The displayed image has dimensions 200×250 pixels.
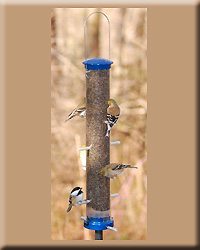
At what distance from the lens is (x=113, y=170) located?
407 cm

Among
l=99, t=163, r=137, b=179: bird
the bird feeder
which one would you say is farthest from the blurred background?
l=99, t=163, r=137, b=179: bird

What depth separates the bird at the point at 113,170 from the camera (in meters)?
4.06

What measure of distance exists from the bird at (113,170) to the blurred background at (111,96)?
6.26 ft

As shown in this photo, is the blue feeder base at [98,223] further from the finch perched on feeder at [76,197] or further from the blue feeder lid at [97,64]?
the blue feeder lid at [97,64]

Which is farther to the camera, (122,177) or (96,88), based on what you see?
(122,177)

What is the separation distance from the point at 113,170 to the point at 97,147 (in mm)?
240

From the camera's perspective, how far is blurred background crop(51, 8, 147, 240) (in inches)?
241

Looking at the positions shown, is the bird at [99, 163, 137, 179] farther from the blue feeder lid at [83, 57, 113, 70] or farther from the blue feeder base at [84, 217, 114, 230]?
the blue feeder lid at [83, 57, 113, 70]

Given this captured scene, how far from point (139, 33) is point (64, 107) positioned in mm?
1168

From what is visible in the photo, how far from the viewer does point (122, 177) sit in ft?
19.9

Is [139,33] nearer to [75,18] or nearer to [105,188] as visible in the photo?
[75,18]

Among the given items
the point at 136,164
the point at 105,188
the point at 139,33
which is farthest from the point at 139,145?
the point at 105,188

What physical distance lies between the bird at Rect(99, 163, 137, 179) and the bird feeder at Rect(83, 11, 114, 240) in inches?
3.9

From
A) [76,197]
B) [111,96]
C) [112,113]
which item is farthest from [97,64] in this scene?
[111,96]
